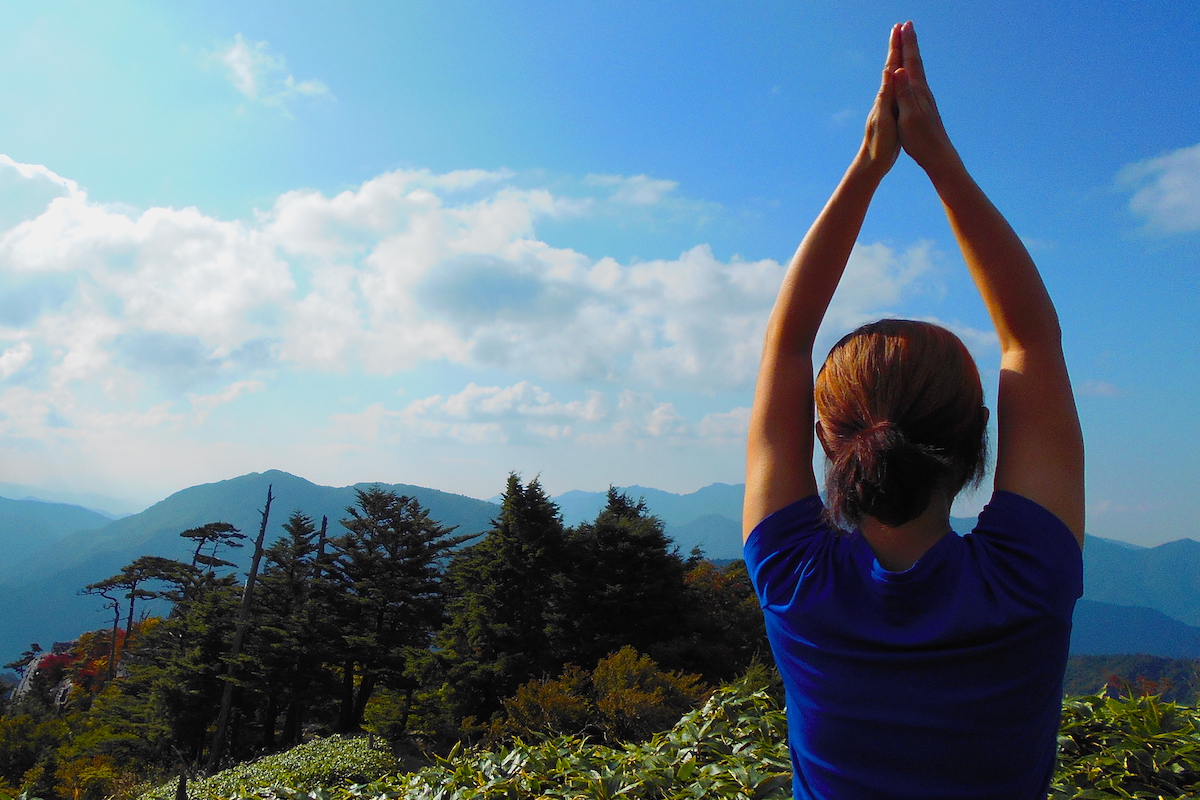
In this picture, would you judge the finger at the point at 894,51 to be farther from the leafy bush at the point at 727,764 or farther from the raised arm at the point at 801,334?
the leafy bush at the point at 727,764

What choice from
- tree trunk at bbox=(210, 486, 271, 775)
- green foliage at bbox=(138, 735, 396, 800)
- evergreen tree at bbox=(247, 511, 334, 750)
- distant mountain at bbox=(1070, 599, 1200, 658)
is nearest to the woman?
green foliage at bbox=(138, 735, 396, 800)

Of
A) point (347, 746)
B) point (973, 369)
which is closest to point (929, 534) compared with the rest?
point (973, 369)

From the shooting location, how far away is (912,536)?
0.90 meters

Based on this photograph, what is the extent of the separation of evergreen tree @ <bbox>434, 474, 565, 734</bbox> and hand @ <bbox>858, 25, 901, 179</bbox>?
19152 millimetres

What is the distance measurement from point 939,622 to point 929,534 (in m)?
0.13

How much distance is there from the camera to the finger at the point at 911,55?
121 cm

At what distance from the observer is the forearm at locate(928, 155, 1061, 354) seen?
0.98 metres

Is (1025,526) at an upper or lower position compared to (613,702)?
upper

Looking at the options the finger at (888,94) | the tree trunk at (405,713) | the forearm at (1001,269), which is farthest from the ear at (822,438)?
the tree trunk at (405,713)

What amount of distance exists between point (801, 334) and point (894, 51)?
63 cm

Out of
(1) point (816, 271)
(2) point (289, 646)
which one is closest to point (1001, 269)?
(1) point (816, 271)

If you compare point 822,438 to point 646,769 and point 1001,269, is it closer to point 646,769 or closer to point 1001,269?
point 1001,269

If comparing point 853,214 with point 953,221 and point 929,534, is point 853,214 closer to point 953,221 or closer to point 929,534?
point 953,221

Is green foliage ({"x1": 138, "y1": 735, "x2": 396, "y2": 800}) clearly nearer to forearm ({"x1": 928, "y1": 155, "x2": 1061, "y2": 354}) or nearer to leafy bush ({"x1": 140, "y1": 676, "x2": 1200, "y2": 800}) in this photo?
leafy bush ({"x1": 140, "y1": 676, "x2": 1200, "y2": 800})
